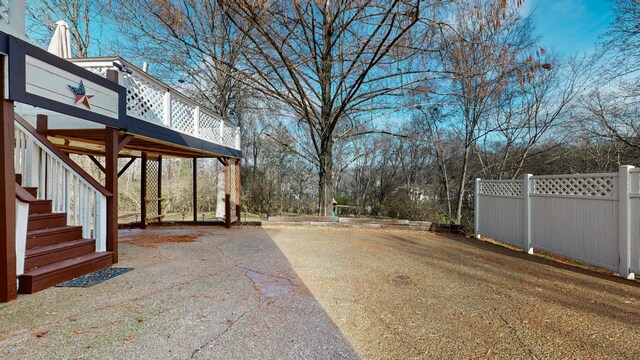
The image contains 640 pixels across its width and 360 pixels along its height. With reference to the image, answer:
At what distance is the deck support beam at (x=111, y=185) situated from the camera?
3.87m

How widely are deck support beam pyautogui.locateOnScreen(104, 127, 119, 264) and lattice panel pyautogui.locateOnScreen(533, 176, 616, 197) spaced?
6.44m

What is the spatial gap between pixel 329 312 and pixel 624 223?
3.75m

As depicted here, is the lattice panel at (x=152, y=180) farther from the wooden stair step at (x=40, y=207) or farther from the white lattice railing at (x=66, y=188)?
the wooden stair step at (x=40, y=207)

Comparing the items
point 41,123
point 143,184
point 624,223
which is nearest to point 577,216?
point 624,223

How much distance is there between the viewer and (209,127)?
7090 mm

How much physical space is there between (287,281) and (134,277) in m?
1.76

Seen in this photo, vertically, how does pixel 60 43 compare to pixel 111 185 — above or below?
above

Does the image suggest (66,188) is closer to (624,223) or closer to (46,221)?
(46,221)

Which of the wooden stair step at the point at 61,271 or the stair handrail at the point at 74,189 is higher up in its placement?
the stair handrail at the point at 74,189

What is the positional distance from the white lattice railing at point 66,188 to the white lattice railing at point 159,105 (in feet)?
3.87

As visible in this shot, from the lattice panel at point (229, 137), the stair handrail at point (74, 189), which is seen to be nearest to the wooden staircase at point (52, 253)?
the stair handrail at point (74, 189)

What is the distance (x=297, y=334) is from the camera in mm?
2055

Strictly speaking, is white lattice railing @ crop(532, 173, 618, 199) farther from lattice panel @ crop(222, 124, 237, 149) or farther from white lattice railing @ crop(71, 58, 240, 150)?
lattice panel @ crop(222, 124, 237, 149)

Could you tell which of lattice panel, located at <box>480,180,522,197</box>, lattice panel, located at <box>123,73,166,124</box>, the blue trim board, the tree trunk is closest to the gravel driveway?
lattice panel, located at <box>480,180,522,197</box>
